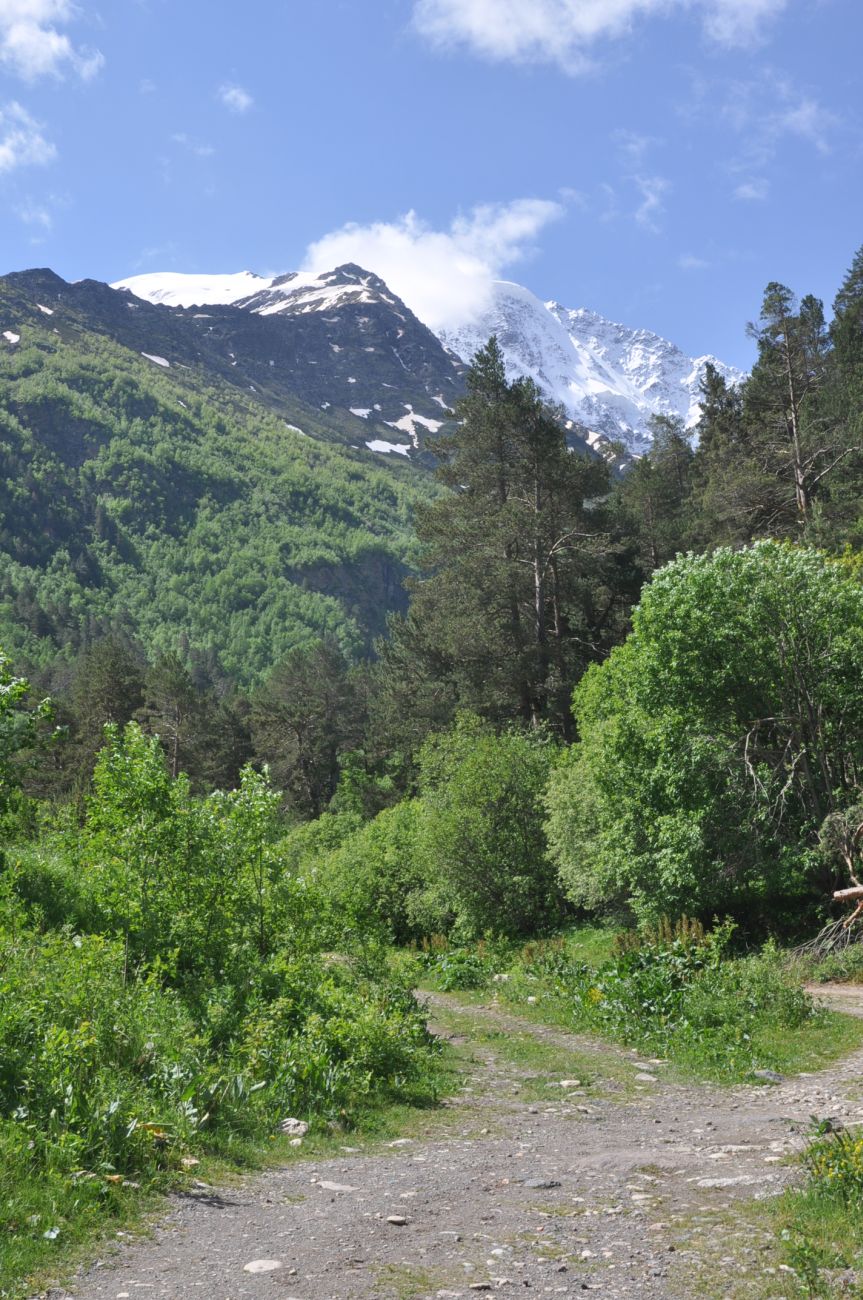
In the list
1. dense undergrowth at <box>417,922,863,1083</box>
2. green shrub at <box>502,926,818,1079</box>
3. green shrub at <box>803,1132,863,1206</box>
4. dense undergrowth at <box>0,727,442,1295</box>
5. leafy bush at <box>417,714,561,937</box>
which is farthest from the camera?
leafy bush at <box>417,714,561,937</box>

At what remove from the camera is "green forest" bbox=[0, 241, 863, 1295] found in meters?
9.23

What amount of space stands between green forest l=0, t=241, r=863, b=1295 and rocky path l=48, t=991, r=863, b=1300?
0.81 metres

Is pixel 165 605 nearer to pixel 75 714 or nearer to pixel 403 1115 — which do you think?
pixel 75 714

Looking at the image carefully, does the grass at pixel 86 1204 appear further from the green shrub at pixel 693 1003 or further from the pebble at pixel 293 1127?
the green shrub at pixel 693 1003

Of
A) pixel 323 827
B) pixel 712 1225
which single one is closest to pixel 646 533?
pixel 323 827

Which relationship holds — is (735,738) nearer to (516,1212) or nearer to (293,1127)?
(293,1127)

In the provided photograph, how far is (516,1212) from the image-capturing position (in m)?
7.12

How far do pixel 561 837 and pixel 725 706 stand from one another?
675 centimetres

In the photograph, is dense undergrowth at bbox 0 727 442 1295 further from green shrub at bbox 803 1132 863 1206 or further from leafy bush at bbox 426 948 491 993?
leafy bush at bbox 426 948 491 993

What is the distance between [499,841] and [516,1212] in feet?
80.8

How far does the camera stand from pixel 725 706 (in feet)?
78.9

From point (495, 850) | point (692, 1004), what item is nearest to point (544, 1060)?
point (692, 1004)

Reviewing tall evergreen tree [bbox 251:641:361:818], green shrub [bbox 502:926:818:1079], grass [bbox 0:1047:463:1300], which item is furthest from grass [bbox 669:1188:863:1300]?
tall evergreen tree [bbox 251:641:361:818]

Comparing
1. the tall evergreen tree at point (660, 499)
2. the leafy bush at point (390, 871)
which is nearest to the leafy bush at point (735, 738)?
the leafy bush at point (390, 871)
